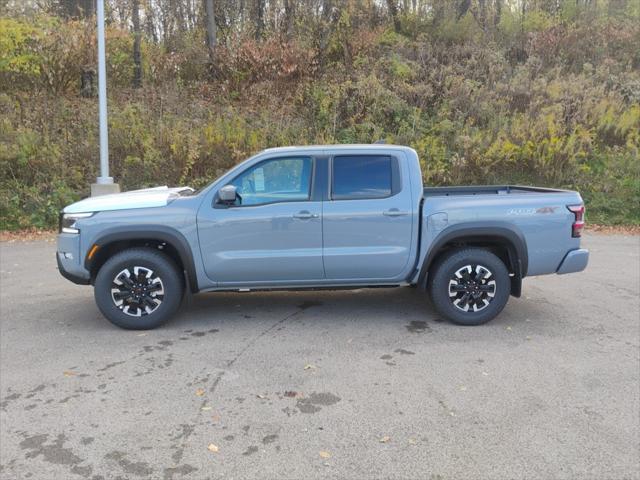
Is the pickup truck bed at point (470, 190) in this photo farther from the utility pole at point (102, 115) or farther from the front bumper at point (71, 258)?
the utility pole at point (102, 115)

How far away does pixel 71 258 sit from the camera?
17.9 ft

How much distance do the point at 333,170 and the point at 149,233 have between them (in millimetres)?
1896

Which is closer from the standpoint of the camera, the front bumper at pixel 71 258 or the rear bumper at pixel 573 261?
the front bumper at pixel 71 258

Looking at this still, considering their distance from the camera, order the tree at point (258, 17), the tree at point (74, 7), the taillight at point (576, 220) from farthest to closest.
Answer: the tree at point (74, 7) < the tree at point (258, 17) < the taillight at point (576, 220)

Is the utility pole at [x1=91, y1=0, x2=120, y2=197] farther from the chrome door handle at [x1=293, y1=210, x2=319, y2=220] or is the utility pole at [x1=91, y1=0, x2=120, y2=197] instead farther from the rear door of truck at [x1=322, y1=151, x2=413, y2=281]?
the rear door of truck at [x1=322, y1=151, x2=413, y2=281]

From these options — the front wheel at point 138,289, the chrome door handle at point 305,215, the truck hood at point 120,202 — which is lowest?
the front wheel at point 138,289

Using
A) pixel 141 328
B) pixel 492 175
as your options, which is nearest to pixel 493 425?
pixel 141 328

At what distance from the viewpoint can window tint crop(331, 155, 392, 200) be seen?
5586 millimetres

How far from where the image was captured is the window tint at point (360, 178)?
559 centimetres

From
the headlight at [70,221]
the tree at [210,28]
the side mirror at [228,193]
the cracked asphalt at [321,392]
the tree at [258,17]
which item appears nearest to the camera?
the cracked asphalt at [321,392]

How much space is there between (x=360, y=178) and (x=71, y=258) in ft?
9.63

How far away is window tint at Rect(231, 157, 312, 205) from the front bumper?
5.37 feet

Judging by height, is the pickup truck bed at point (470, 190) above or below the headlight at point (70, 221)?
A: above

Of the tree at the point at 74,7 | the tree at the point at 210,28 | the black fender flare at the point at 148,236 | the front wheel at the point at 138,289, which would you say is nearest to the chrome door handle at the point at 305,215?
the black fender flare at the point at 148,236
